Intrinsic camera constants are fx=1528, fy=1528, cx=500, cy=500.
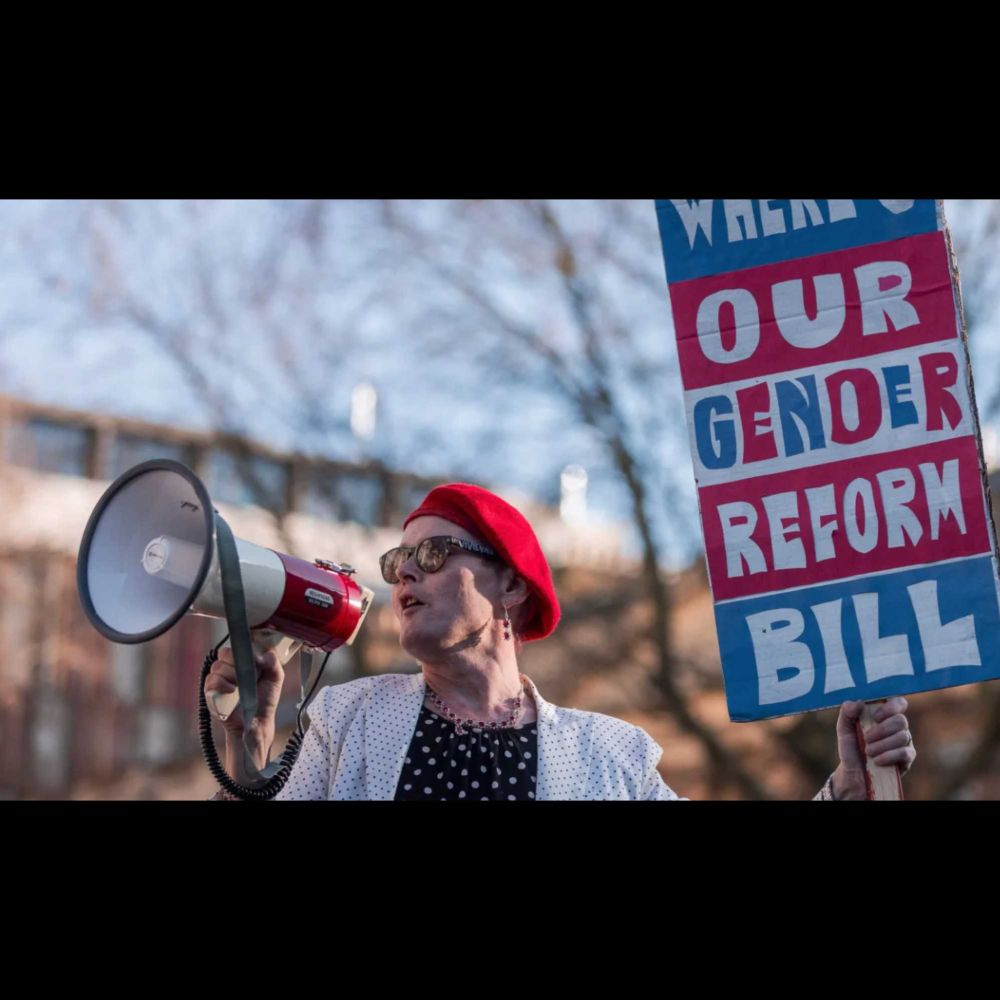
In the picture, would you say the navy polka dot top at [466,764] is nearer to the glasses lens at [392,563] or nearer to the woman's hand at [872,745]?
the glasses lens at [392,563]

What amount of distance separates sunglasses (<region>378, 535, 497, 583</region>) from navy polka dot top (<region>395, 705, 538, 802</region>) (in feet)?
0.81

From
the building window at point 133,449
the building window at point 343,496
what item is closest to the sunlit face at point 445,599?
the building window at point 343,496

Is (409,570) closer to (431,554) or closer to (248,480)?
(431,554)

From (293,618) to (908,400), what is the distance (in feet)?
3.84

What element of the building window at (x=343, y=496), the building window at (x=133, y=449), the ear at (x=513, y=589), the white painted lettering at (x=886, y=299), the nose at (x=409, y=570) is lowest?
the ear at (x=513, y=589)

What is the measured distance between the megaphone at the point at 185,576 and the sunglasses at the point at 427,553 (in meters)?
0.08

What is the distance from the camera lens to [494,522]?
270 centimetres

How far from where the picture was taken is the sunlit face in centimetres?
263

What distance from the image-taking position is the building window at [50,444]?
11336mm

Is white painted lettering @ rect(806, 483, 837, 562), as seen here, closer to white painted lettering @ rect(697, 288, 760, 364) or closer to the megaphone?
white painted lettering @ rect(697, 288, 760, 364)

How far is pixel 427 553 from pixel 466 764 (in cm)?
37

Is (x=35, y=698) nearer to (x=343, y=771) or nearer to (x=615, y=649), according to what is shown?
(x=615, y=649)
